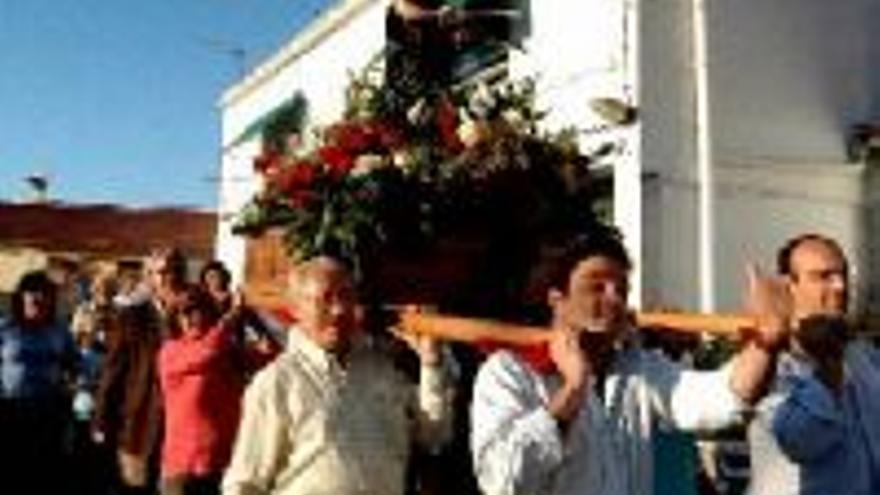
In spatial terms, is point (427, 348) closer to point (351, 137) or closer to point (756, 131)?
point (351, 137)

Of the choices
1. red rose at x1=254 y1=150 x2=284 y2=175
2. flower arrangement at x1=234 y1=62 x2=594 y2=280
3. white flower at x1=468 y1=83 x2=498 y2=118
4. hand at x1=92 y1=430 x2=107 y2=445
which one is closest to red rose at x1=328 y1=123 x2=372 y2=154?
flower arrangement at x1=234 y1=62 x2=594 y2=280

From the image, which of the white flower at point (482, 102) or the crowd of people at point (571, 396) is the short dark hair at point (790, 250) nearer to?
the crowd of people at point (571, 396)

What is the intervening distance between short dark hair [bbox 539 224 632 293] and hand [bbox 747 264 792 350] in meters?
0.39

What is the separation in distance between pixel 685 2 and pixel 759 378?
1080cm

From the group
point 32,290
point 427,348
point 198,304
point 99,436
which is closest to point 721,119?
point 32,290

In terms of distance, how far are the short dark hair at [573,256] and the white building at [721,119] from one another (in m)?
9.75

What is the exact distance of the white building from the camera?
14.3 metres

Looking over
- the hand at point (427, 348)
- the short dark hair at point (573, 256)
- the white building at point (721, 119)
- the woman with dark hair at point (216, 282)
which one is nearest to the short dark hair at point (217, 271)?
the woman with dark hair at point (216, 282)

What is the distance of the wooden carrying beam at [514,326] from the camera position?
4547mm

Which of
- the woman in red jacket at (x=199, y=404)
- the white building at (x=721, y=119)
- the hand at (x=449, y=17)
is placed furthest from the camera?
the white building at (x=721, y=119)

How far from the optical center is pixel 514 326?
4.71 metres

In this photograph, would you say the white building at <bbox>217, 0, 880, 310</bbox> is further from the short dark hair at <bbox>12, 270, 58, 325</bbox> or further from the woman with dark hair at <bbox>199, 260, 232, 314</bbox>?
the woman with dark hair at <bbox>199, 260, 232, 314</bbox>

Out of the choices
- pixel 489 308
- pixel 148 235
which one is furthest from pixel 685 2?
pixel 148 235

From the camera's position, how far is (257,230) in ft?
21.4
